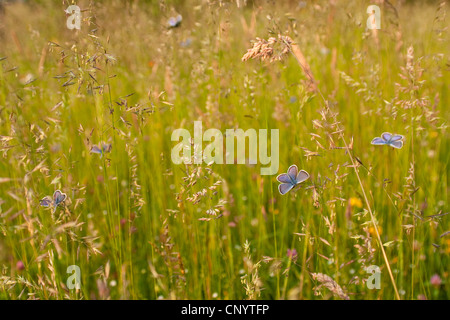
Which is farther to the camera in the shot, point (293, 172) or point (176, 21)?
point (176, 21)

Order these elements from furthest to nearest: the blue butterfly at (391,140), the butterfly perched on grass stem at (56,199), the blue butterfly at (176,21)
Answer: the blue butterfly at (176,21) < the blue butterfly at (391,140) < the butterfly perched on grass stem at (56,199)

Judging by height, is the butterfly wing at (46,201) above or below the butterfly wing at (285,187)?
below

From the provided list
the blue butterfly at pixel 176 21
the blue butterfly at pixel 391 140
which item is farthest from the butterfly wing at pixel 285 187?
the blue butterfly at pixel 176 21

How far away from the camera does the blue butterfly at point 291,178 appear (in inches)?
47.0

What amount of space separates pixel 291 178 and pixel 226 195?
0.40 meters

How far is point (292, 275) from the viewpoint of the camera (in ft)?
4.94

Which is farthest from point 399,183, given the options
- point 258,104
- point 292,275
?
point 258,104

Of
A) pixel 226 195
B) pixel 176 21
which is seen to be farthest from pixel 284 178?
pixel 176 21

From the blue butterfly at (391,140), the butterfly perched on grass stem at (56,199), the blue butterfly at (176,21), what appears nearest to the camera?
the butterfly perched on grass stem at (56,199)

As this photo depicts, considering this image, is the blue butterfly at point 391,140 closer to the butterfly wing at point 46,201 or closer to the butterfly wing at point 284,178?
the butterfly wing at point 284,178

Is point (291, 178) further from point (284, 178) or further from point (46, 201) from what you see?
point (46, 201)

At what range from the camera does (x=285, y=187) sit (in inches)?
47.4

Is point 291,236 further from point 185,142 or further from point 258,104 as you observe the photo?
point 258,104
